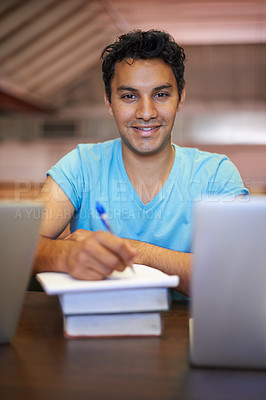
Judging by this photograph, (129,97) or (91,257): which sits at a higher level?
(129,97)

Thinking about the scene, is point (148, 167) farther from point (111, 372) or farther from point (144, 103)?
point (111, 372)

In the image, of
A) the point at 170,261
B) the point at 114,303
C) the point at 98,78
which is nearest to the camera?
the point at 114,303

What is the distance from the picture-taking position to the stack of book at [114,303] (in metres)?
0.64

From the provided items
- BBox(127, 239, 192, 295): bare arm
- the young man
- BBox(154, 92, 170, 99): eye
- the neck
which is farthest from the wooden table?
BBox(154, 92, 170, 99): eye

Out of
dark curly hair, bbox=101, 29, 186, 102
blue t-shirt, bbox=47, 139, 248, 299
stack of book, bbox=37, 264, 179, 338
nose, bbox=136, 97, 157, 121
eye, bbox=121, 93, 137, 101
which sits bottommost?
stack of book, bbox=37, 264, 179, 338

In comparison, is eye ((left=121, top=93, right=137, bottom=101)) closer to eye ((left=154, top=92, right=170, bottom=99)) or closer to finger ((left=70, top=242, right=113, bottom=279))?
eye ((left=154, top=92, right=170, bottom=99))

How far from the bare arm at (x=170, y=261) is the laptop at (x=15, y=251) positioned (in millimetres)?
414

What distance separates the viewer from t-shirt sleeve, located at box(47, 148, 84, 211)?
1334 mm

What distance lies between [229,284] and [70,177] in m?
0.89

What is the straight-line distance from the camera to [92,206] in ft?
4.51

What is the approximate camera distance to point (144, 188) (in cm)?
139

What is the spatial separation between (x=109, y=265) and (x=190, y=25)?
7046 mm

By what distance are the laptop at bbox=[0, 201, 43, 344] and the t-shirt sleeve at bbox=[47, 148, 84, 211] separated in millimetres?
703

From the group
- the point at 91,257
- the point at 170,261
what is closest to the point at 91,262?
the point at 91,257
